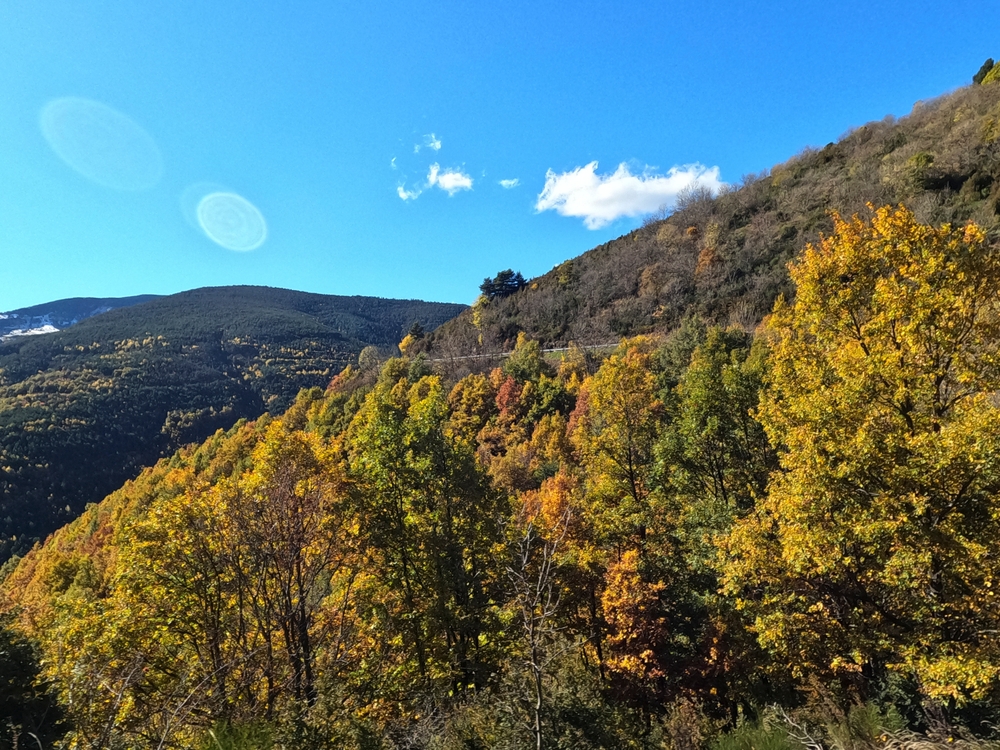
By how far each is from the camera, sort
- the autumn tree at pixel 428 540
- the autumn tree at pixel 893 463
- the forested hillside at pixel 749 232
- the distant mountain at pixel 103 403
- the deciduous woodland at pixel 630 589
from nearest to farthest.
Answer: the deciduous woodland at pixel 630 589
the autumn tree at pixel 893 463
the autumn tree at pixel 428 540
the forested hillside at pixel 749 232
the distant mountain at pixel 103 403

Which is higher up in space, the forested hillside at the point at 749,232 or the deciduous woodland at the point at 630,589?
the forested hillside at the point at 749,232

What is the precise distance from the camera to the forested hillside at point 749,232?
53.1 m

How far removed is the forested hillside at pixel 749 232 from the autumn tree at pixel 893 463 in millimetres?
39861

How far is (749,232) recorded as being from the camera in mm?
74500

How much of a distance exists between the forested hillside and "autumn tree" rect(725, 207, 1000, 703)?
39.9 m

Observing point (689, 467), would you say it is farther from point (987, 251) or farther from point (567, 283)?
point (567, 283)

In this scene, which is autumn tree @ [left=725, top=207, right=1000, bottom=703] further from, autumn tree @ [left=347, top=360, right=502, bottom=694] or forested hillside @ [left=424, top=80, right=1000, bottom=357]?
forested hillside @ [left=424, top=80, right=1000, bottom=357]

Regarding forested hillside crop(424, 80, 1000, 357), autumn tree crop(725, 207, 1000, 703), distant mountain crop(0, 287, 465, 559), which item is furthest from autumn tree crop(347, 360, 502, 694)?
distant mountain crop(0, 287, 465, 559)

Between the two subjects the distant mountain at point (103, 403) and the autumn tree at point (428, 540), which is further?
the distant mountain at point (103, 403)

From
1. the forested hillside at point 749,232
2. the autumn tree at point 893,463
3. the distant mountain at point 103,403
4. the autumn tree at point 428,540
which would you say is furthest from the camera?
the distant mountain at point 103,403

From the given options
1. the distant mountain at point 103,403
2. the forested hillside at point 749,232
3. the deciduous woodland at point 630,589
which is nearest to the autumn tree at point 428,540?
the deciduous woodland at point 630,589

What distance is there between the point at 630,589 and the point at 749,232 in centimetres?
7234

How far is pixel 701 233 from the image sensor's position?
83812mm

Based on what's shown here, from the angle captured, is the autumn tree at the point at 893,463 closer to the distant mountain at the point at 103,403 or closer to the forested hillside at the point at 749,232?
the forested hillside at the point at 749,232
